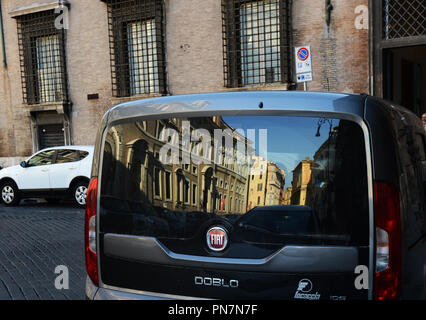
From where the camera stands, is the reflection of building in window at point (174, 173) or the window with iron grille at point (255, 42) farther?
the window with iron grille at point (255, 42)

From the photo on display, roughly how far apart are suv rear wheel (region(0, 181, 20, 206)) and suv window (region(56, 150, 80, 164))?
5.42ft

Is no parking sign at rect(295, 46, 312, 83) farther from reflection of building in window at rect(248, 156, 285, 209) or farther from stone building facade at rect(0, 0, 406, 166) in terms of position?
reflection of building in window at rect(248, 156, 285, 209)

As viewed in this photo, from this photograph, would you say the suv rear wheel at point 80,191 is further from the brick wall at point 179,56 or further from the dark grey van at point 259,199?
the dark grey van at point 259,199

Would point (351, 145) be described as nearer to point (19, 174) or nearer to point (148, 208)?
point (148, 208)

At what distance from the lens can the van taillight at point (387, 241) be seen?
7.18ft

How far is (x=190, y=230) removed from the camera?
2469 millimetres

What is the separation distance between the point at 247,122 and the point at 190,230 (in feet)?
2.00

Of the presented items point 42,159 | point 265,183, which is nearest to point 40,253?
point 265,183

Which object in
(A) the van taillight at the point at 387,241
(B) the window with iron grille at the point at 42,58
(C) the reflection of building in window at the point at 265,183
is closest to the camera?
(A) the van taillight at the point at 387,241

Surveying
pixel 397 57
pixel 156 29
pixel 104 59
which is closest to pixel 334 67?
pixel 397 57

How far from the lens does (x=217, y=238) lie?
7.89 feet

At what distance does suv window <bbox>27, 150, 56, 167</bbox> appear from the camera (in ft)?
41.9

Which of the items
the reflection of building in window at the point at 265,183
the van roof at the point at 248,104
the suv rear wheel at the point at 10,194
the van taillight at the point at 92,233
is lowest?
the suv rear wheel at the point at 10,194

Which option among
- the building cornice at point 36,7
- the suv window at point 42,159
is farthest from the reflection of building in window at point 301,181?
the building cornice at point 36,7
